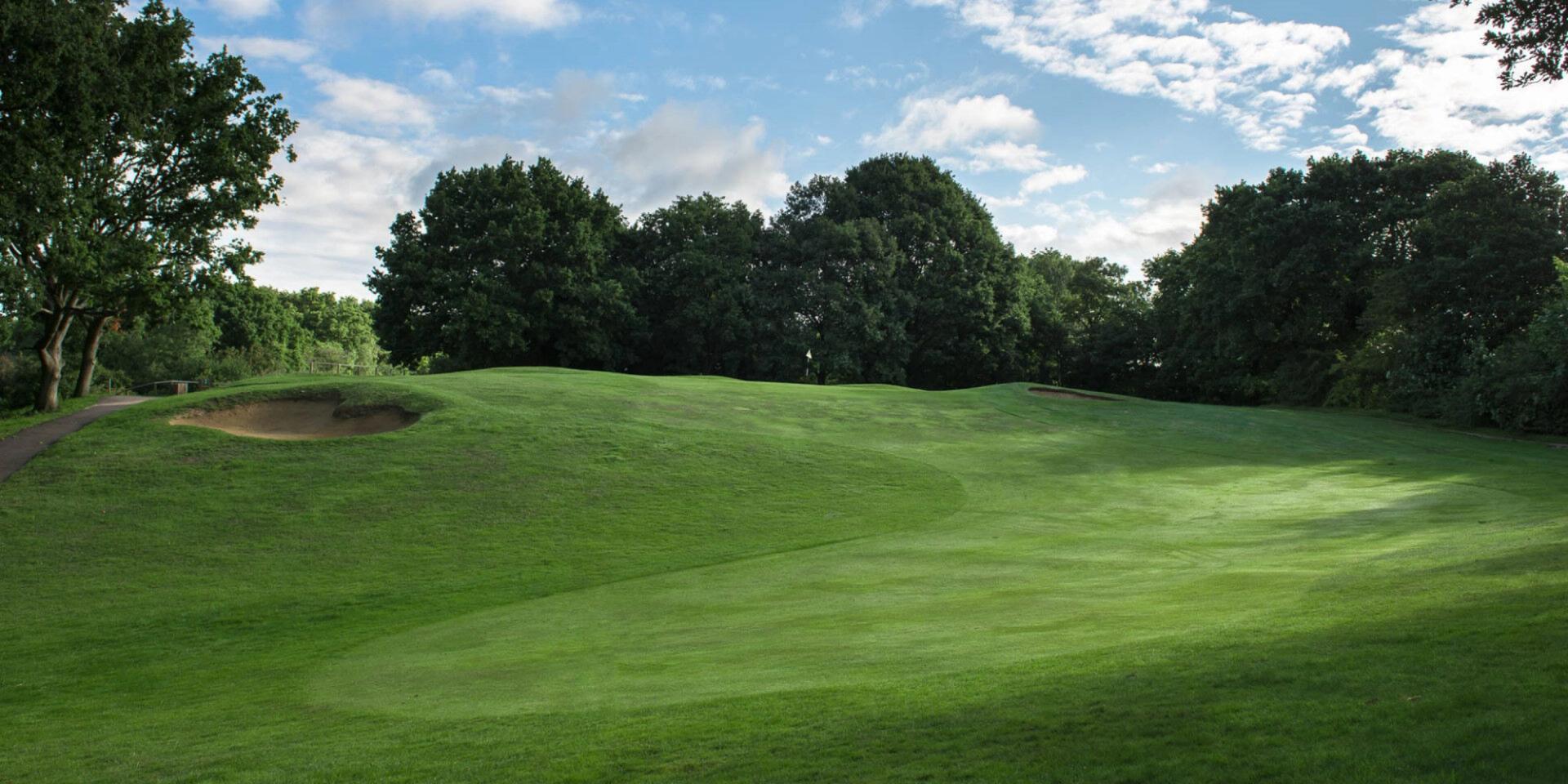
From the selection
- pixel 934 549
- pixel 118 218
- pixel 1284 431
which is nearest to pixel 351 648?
pixel 934 549

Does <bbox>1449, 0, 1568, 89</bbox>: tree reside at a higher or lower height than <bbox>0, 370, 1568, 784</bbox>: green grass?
higher

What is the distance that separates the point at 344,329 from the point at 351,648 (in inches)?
5667

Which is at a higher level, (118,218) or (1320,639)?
(118,218)

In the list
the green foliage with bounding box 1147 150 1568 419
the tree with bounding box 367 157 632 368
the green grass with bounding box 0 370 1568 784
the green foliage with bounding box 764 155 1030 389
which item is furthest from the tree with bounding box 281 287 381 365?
the green grass with bounding box 0 370 1568 784

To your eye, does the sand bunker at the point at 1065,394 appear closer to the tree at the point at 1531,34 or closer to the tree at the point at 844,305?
the tree at the point at 844,305

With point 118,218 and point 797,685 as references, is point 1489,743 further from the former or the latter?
point 118,218

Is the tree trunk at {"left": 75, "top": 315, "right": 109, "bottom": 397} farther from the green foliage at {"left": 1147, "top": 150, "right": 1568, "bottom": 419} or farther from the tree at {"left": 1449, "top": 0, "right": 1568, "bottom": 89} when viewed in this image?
the green foliage at {"left": 1147, "top": 150, "right": 1568, "bottom": 419}

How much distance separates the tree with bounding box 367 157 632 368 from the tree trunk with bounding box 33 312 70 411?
914 inches

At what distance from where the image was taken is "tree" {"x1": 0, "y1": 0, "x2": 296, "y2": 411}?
25.8 m

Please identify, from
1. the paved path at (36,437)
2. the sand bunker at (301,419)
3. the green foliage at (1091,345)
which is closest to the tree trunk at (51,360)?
the paved path at (36,437)

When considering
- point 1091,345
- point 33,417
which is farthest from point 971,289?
point 33,417

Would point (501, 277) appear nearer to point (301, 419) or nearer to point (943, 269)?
point (943, 269)

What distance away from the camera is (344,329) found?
141250 mm

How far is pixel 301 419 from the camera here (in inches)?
922
